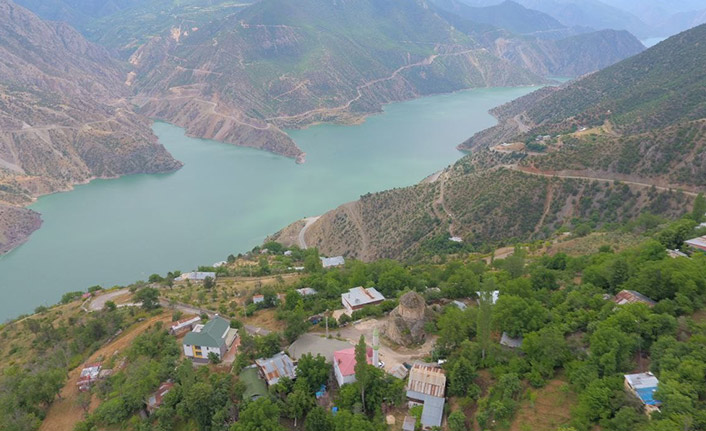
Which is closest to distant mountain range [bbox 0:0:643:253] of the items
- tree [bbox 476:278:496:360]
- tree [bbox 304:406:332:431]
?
tree [bbox 304:406:332:431]

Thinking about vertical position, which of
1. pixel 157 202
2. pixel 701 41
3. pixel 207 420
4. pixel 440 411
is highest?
pixel 701 41

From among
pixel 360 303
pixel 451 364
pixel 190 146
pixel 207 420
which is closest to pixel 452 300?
pixel 360 303

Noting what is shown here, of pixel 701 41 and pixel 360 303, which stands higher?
pixel 701 41

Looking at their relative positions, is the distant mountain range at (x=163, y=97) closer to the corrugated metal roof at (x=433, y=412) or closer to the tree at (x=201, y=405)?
the tree at (x=201, y=405)

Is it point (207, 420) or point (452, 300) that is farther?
point (452, 300)

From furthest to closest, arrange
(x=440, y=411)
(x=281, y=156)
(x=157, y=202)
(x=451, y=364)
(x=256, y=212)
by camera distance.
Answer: (x=281, y=156), (x=157, y=202), (x=256, y=212), (x=451, y=364), (x=440, y=411)

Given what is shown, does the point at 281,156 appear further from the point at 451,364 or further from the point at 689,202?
the point at 451,364
